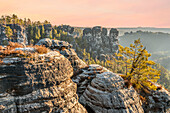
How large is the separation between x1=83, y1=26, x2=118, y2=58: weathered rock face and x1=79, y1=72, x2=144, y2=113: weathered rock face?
135 meters

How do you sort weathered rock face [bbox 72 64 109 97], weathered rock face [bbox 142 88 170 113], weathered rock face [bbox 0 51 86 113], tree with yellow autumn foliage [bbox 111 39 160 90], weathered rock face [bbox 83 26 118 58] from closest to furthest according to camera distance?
weathered rock face [bbox 0 51 86 113] → weathered rock face [bbox 142 88 170 113] → tree with yellow autumn foliage [bbox 111 39 160 90] → weathered rock face [bbox 72 64 109 97] → weathered rock face [bbox 83 26 118 58]

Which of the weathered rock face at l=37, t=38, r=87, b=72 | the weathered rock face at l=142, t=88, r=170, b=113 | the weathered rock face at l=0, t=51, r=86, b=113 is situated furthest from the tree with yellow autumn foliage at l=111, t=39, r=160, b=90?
the weathered rock face at l=0, t=51, r=86, b=113

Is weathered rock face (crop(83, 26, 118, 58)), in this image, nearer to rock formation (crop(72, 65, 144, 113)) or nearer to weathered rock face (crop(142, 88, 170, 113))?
weathered rock face (crop(142, 88, 170, 113))

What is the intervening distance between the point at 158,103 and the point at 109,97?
40.8 feet

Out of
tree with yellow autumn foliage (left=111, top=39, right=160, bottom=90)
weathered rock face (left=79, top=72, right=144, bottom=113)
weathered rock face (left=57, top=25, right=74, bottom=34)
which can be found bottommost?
weathered rock face (left=79, top=72, right=144, bottom=113)

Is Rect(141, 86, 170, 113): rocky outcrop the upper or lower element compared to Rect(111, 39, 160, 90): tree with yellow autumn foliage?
lower

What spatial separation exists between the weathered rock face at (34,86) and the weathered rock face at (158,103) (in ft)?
59.1

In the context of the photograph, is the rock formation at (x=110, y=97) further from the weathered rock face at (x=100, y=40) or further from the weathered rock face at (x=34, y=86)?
the weathered rock face at (x=100, y=40)

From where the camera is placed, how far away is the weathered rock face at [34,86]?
8.59 metres

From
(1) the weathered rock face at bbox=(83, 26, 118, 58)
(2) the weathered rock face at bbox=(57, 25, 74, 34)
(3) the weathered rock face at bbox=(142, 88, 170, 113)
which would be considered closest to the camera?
(3) the weathered rock face at bbox=(142, 88, 170, 113)

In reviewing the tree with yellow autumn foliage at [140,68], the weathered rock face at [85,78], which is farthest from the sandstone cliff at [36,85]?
the tree with yellow autumn foliage at [140,68]

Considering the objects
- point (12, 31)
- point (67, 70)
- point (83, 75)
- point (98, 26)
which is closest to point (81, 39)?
point (98, 26)

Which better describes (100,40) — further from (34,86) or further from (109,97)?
(34,86)

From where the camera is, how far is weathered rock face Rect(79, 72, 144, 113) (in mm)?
15775
